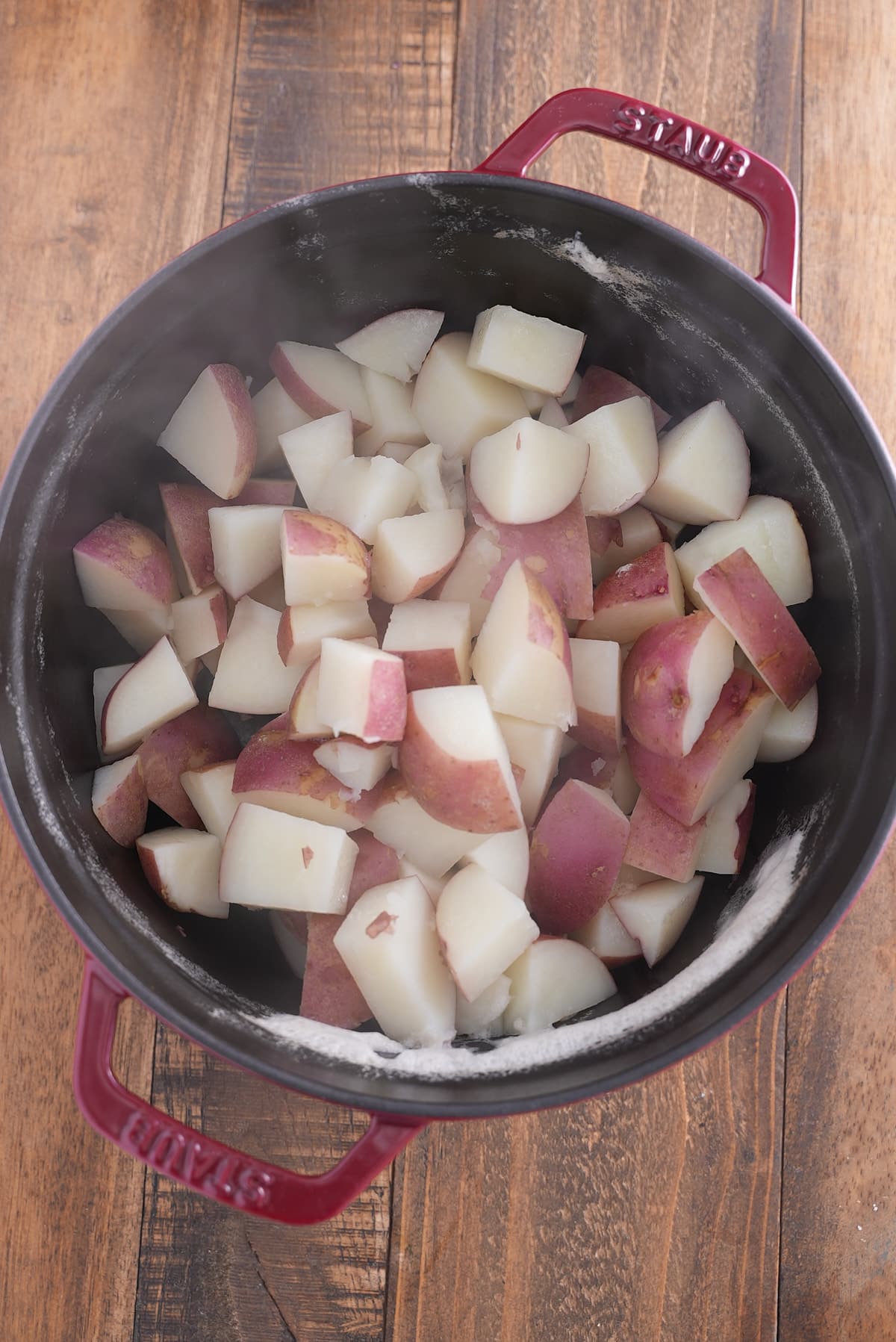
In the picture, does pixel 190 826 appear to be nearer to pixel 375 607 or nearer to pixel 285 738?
pixel 285 738

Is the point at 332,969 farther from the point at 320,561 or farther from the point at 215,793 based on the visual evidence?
the point at 320,561

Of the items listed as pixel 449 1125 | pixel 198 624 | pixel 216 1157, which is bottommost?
pixel 449 1125

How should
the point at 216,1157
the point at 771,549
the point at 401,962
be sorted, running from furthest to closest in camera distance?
the point at 771,549 < the point at 401,962 < the point at 216,1157

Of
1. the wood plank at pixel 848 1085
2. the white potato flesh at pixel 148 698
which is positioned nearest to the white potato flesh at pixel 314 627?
the white potato flesh at pixel 148 698

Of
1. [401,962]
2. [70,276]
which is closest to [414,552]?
[401,962]

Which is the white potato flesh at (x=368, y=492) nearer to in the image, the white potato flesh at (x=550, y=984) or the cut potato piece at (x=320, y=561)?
the cut potato piece at (x=320, y=561)

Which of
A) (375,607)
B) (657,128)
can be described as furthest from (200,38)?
(375,607)
